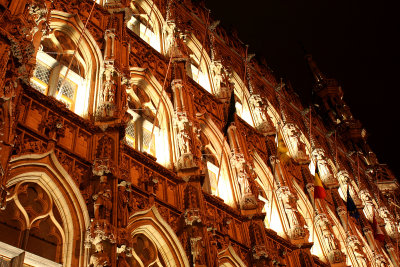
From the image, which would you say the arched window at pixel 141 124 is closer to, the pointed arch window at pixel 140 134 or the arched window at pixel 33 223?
the pointed arch window at pixel 140 134

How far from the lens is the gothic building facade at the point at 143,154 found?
373 inches

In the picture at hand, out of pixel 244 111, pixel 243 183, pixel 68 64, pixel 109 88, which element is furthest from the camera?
pixel 244 111

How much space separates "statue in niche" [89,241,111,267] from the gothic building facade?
27 mm

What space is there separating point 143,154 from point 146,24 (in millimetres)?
8170

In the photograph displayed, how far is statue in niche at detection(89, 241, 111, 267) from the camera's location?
8922 mm

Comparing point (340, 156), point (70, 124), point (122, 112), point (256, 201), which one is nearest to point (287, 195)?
point (256, 201)

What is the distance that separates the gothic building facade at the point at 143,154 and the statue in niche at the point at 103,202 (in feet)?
0.10

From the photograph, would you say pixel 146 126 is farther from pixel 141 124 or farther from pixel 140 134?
pixel 140 134

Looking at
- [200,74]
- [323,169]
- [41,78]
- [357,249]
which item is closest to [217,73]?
[200,74]

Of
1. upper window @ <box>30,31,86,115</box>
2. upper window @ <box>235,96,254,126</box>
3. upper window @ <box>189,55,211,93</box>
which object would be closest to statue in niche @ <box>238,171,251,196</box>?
upper window @ <box>189,55,211,93</box>

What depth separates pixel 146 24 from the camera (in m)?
19.3

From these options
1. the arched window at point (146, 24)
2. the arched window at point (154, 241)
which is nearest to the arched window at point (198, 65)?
the arched window at point (146, 24)

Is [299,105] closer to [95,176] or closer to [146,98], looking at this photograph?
[146,98]

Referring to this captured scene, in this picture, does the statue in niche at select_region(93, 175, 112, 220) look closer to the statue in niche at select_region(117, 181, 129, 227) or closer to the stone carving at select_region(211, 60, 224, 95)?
the statue in niche at select_region(117, 181, 129, 227)
